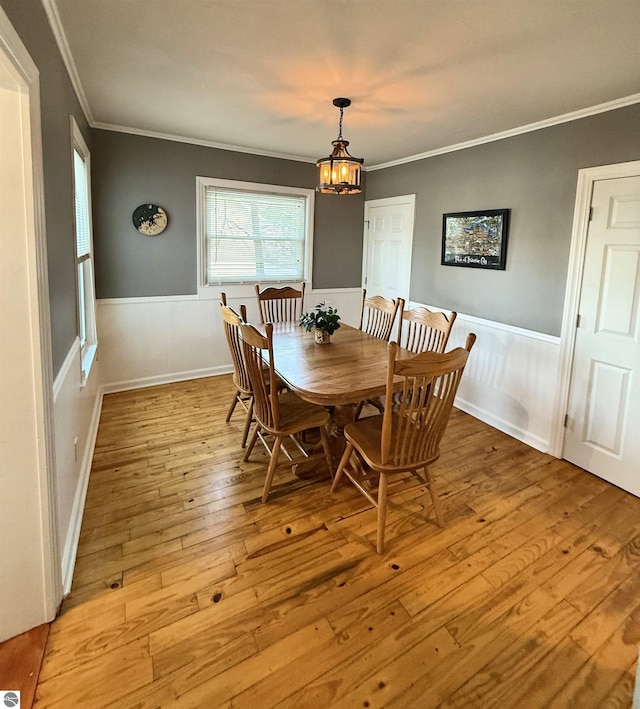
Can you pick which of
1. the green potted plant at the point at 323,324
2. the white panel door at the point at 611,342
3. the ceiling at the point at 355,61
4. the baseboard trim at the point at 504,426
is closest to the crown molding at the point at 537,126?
the ceiling at the point at 355,61

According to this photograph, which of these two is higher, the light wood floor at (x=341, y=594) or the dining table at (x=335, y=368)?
the dining table at (x=335, y=368)

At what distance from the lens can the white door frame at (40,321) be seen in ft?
4.52

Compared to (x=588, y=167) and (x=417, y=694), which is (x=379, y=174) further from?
(x=417, y=694)

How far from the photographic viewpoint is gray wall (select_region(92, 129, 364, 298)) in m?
3.75

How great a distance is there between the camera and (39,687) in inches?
55.4

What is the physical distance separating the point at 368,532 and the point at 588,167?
2.76 m

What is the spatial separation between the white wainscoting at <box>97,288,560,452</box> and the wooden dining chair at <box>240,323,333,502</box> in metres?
1.76

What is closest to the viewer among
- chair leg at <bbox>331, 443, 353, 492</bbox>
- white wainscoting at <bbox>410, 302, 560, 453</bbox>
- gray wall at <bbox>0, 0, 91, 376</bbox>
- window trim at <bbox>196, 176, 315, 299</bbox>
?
gray wall at <bbox>0, 0, 91, 376</bbox>

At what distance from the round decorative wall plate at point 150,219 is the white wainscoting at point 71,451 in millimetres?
1764

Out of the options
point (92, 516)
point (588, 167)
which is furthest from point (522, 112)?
point (92, 516)

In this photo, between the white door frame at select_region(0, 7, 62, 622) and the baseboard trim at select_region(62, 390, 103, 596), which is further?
the baseboard trim at select_region(62, 390, 103, 596)

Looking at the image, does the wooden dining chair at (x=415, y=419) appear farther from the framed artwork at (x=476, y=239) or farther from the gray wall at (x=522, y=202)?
the framed artwork at (x=476, y=239)

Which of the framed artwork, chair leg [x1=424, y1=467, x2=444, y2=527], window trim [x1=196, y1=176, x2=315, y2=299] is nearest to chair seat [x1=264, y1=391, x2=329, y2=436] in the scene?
chair leg [x1=424, y1=467, x2=444, y2=527]

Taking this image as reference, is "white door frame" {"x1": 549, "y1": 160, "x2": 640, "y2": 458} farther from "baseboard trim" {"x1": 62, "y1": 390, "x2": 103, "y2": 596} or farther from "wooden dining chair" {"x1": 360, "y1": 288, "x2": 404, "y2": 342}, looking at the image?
"baseboard trim" {"x1": 62, "y1": 390, "x2": 103, "y2": 596}
